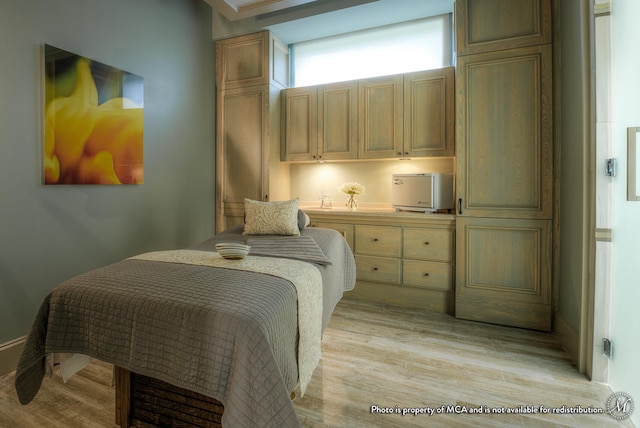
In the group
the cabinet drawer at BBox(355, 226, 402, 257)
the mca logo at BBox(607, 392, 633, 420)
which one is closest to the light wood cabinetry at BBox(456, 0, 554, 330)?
the cabinet drawer at BBox(355, 226, 402, 257)

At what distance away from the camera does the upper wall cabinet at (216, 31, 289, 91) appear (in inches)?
137

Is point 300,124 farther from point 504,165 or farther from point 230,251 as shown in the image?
point 230,251

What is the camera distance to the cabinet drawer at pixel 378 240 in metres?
3.04

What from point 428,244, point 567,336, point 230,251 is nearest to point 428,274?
point 428,244

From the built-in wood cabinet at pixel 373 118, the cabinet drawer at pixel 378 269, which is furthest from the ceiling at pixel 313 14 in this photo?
the cabinet drawer at pixel 378 269

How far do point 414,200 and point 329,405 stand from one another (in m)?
1.99

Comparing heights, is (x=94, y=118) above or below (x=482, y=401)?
above

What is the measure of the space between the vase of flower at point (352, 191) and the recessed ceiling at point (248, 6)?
186 centimetres

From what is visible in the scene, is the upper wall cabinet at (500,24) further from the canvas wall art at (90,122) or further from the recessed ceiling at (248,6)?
the canvas wall art at (90,122)

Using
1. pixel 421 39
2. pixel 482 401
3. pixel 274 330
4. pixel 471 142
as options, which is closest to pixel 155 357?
pixel 274 330

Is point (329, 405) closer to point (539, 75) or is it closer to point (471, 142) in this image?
point (471, 142)

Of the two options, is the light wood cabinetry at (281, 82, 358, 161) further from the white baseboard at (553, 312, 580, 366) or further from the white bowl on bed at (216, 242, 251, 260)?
the white baseboard at (553, 312, 580, 366)

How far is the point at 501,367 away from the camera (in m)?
2.00

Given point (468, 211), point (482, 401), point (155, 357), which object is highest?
point (468, 211)
